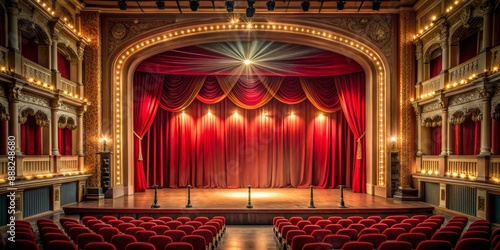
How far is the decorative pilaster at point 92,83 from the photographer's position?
14797 millimetres

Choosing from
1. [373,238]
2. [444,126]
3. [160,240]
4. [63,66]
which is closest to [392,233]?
[373,238]

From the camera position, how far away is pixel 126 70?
15922 millimetres

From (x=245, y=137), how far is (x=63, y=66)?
26.8 ft

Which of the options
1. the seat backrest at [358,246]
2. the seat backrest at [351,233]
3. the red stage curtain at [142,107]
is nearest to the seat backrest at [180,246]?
the seat backrest at [358,246]

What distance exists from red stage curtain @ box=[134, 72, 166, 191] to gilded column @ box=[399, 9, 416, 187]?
9.59 m

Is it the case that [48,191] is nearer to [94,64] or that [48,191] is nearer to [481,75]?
[94,64]

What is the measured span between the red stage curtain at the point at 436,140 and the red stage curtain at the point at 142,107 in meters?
10.7

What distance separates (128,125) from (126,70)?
6.83 ft

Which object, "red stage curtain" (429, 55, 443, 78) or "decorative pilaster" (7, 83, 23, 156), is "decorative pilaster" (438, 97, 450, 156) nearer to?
"red stage curtain" (429, 55, 443, 78)

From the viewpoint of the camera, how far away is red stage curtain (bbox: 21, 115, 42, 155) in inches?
487

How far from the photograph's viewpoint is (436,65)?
1446 centimetres

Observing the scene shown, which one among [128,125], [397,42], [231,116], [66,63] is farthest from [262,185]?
[66,63]

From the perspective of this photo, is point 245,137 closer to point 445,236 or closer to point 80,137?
point 80,137

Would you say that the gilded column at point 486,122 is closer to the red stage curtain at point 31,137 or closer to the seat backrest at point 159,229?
the seat backrest at point 159,229
